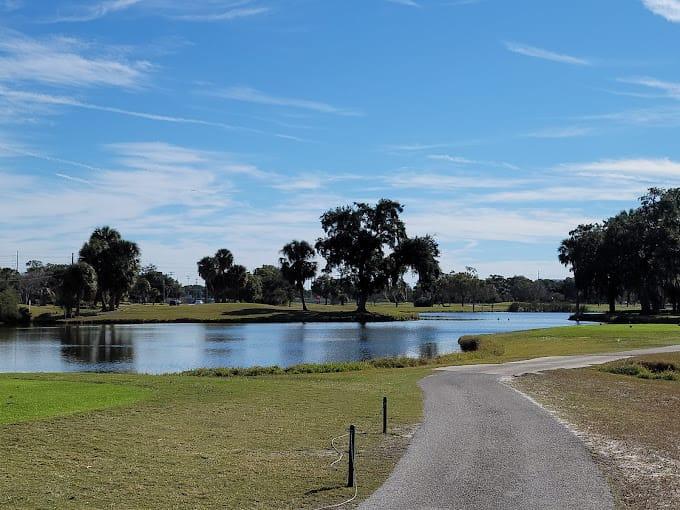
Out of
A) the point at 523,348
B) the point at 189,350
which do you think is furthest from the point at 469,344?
the point at 189,350

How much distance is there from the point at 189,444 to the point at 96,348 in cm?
4361

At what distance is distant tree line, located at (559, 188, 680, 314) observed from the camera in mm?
94125

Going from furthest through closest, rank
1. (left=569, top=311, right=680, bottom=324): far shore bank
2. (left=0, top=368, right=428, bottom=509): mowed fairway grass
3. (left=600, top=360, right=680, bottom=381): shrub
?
(left=569, top=311, right=680, bottom=324): far shore bank → (left=600, top=360, right=680, bottom=381): shrub → (left=0, top=368, right=428, bottom=509): mowed fairway grass

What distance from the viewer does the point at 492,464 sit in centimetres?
1225

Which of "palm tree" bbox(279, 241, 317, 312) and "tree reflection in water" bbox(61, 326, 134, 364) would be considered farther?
"palm tree" bbox(279, 241, 317, 312)

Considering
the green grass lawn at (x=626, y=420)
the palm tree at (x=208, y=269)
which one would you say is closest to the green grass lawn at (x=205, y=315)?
the palm tree at (x=208, y=269)

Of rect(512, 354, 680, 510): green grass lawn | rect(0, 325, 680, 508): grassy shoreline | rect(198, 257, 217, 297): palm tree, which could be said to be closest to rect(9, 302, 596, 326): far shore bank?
rect(198, 257, 217, 297): palm tree

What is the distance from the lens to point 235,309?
389 feet

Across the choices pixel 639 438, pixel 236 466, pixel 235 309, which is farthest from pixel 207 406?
pixel 235 309

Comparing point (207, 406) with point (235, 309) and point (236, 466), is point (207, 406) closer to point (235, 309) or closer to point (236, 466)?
point (236, 466)

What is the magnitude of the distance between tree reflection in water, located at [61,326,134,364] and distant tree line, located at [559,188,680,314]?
67.8 meters

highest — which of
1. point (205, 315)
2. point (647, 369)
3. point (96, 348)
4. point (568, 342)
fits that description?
point (205, 315)

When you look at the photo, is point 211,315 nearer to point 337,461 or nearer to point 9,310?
point 9,310

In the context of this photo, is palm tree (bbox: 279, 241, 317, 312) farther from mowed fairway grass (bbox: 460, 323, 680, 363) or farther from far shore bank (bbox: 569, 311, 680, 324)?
mowed fairway grass (bbox: 460, 323, 680, 363)
